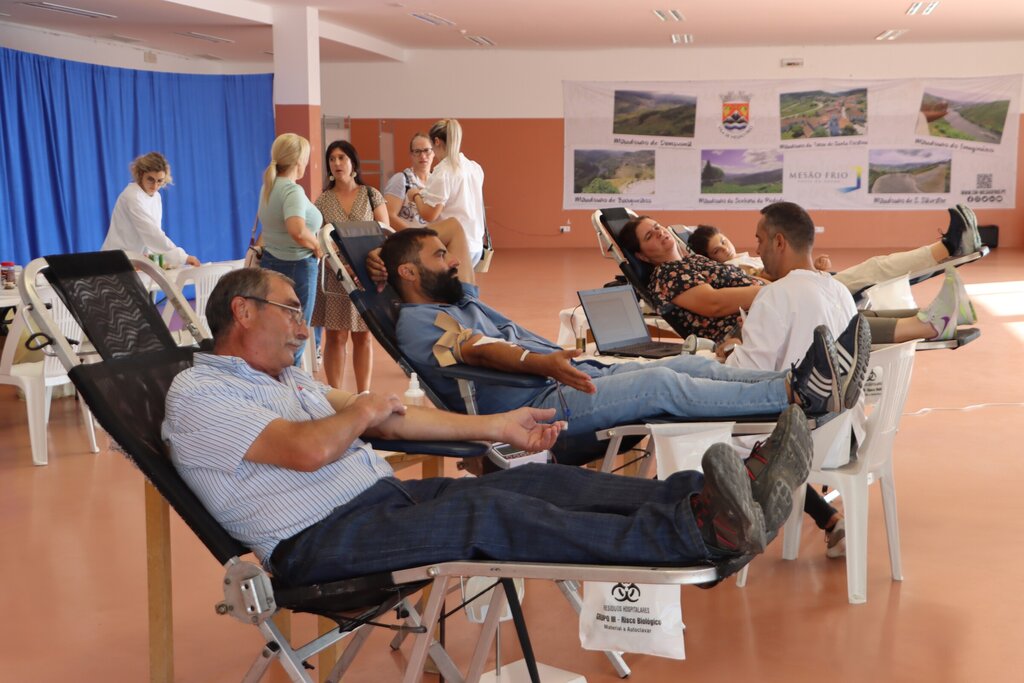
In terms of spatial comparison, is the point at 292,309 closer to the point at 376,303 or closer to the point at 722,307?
the point at 376,303

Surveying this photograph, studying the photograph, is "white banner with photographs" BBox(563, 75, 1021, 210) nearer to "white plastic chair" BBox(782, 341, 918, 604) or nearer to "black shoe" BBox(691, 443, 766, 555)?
"white plastic chair" BBox(782, 341, 918, 604)

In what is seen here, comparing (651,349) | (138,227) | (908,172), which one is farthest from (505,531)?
(908,172)

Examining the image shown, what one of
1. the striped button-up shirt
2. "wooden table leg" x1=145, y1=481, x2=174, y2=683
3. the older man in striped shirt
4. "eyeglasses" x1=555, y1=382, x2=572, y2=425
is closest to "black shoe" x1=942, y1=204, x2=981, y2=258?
"eyeglasses" x1=555, y1=382, x2=572, y2=425

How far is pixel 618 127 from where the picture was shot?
15.0m

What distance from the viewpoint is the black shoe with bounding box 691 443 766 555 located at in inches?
65.4

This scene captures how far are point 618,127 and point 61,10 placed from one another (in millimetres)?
7653

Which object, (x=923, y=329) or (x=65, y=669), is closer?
(x=65, y=669)

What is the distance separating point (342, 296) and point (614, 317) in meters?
1.78

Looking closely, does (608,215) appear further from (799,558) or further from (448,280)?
(799,558)

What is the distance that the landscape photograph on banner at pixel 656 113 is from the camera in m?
14.8

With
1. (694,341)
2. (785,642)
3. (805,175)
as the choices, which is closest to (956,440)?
(694,341)

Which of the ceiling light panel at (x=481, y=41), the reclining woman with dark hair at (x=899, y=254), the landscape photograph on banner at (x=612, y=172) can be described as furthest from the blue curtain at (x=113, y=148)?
the reclining woman with dark hair at (x=899, y=254)

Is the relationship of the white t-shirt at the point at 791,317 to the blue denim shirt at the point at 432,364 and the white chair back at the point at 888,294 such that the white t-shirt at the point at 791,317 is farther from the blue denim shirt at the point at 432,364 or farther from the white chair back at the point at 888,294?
the white chair back at the point at 888,294

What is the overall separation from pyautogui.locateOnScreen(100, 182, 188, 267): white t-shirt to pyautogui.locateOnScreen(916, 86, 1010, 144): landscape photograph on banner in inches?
461
